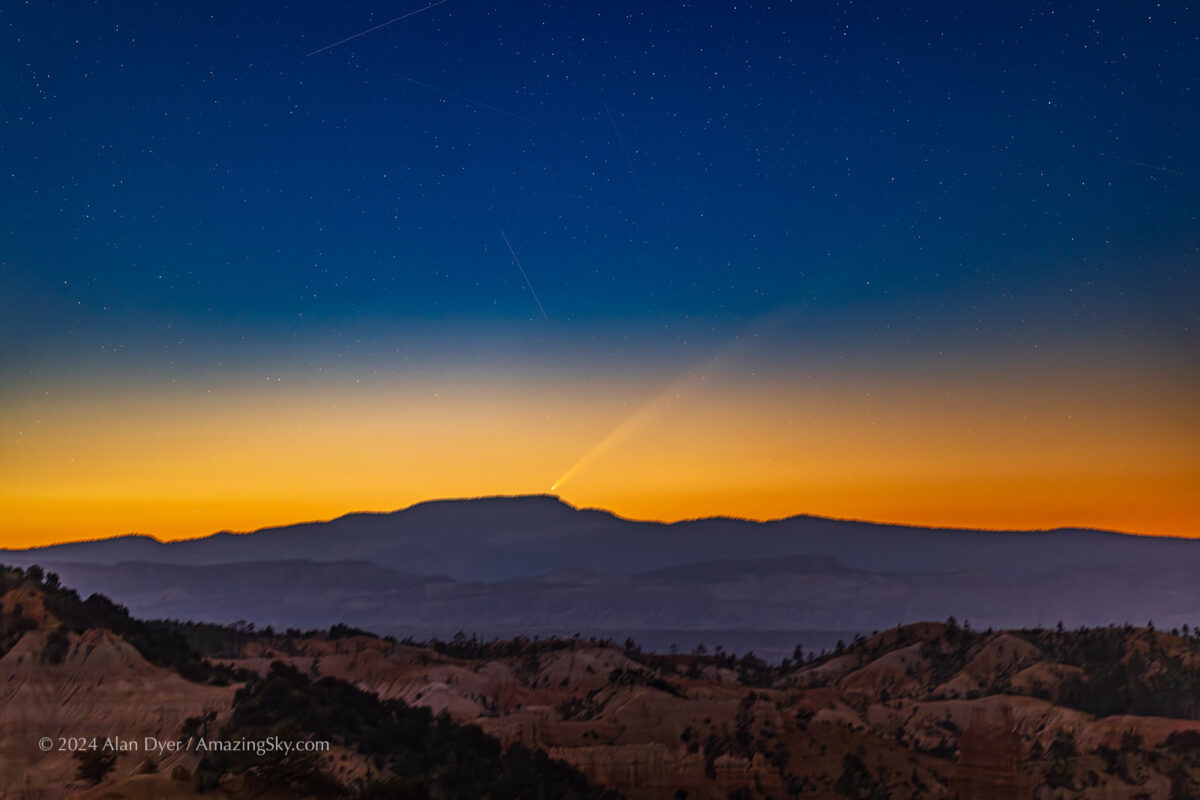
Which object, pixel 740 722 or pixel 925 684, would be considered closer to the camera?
pixel 740 722

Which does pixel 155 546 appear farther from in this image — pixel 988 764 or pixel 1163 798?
pixel 1163 798

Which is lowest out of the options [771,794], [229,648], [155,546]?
[771,794]

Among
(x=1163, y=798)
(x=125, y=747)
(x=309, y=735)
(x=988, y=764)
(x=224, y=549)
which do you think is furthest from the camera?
(x=224, y=549)

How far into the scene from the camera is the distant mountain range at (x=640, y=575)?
9494 cm

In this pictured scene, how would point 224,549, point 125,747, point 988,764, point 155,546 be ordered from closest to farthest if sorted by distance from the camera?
point 125,747
point 988,764
point 155,546
point 224,549

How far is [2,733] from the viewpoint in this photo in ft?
127

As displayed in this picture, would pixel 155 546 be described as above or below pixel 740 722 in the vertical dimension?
above

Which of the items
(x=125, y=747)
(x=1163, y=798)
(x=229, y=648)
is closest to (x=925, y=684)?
(x=1163, y=798)

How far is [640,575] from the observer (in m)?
105

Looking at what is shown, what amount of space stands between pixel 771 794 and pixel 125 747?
75.4 ft

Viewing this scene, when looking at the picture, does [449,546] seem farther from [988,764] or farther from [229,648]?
[988,764]

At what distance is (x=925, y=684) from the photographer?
6250 cm

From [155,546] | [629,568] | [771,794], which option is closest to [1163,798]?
[771,794]

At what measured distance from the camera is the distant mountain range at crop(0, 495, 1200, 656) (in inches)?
3738
